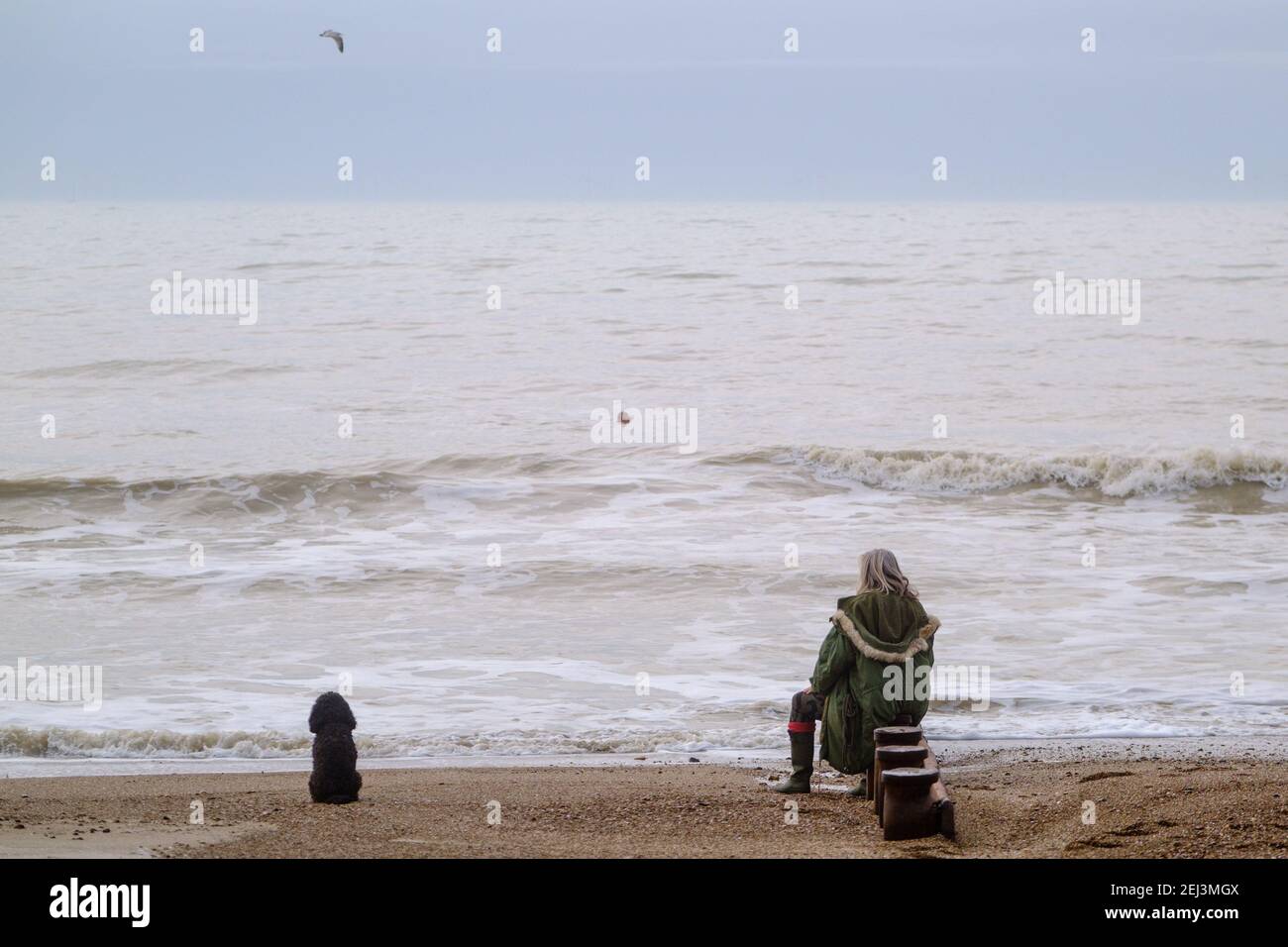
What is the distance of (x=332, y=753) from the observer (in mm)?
6172

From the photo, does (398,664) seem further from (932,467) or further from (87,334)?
(87,334)

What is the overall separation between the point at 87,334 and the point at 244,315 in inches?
171

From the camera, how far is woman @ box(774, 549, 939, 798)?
6086mm

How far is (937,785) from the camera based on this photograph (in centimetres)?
551

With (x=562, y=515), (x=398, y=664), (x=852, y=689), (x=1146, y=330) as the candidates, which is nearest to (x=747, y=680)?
(x=398, y=664)

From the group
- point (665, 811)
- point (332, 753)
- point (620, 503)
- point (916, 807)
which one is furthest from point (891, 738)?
point (620, 503)

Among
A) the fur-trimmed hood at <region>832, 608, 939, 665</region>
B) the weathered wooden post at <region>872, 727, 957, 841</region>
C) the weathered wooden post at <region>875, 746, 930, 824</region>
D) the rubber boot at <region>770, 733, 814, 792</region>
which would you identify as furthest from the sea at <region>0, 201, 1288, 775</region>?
the weathered wooden post at <region>872, 727, 957, 841</region>

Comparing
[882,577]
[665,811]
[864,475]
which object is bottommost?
[665,811]

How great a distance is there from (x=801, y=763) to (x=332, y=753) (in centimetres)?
217

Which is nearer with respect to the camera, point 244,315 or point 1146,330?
point 1146,330

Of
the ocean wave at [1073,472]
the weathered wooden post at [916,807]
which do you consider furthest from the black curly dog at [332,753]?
the ocean wave at [1073,472]

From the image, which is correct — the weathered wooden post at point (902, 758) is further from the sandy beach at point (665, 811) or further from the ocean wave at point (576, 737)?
the ocean wave at point (576, 737)

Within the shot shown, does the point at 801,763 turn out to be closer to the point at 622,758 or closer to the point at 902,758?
the point at 902,758

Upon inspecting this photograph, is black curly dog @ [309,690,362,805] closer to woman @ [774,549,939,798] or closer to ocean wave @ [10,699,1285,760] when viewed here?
ocean wave @ [10,699,1285,760]
